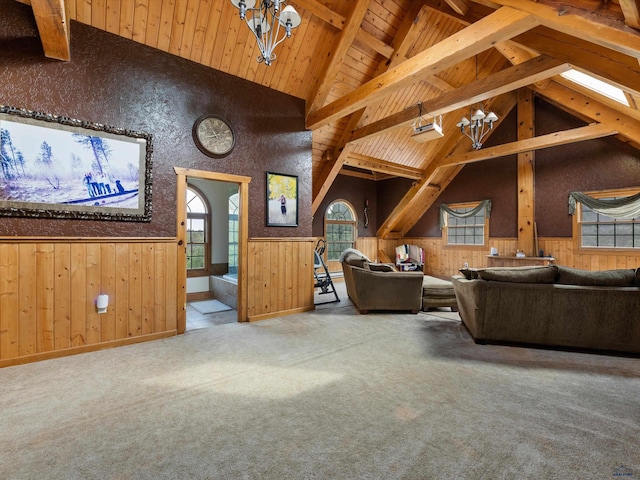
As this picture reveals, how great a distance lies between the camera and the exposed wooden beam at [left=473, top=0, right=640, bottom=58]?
219 centimetres

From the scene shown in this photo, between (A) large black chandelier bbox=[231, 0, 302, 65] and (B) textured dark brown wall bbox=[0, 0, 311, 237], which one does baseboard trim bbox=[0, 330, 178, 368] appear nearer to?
(B) textured dark brown wall bbox=[0, 0, 311, 237]

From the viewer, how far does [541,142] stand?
5898 millimetres

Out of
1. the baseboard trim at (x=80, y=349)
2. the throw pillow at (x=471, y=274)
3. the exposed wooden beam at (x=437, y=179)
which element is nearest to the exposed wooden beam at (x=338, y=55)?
the throw pillow at (x=471, y=274)

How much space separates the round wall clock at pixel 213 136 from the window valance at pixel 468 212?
611 centimetres

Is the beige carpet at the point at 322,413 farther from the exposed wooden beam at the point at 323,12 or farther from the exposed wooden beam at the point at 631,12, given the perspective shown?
the exposed wooden beam at the point at 323,12

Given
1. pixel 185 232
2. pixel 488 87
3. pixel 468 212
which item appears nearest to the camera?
pixel 185 232

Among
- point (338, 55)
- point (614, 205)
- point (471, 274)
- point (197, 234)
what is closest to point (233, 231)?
point (197, 234)

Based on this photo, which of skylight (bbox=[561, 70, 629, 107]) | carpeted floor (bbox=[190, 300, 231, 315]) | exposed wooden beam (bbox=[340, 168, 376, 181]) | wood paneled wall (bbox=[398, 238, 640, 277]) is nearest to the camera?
skylight (bbox=[561, 70, 629, 107])

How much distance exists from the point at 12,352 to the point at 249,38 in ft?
13.4

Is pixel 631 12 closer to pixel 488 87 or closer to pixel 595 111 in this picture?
pixel 488 87

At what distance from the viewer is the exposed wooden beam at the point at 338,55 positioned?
402 cm

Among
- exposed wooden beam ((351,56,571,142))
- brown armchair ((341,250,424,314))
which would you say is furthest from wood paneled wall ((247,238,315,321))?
exposed wooden beam ((351,56,571,142))

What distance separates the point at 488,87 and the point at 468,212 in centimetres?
445

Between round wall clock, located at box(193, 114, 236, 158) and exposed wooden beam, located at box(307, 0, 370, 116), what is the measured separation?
144cm
